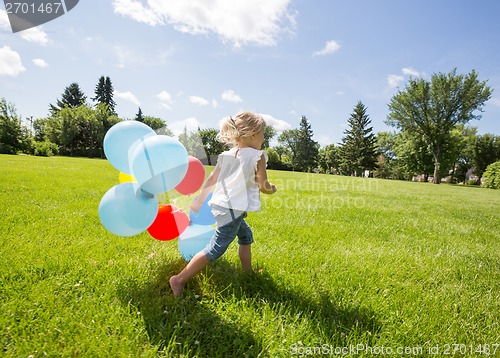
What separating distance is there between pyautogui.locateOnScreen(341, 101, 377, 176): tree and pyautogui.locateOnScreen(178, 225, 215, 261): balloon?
48.4 m

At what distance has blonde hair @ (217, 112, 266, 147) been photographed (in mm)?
2256

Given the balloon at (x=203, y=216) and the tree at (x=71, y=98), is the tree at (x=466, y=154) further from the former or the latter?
the tree at (x=71, y=98)

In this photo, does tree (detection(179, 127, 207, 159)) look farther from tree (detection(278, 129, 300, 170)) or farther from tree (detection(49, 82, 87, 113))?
tree (detection(49, 82, 87, 113))

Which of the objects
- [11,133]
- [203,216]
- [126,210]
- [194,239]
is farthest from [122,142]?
[11,133]

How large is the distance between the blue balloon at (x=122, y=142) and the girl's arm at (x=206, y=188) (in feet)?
2.16

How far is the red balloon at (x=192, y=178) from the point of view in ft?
8.38

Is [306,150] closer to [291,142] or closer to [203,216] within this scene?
[291,142]

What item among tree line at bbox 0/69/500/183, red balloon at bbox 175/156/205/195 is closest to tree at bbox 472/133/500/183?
tree line at bbox 0/69/500/183

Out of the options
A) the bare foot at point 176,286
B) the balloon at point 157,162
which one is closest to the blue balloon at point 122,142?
the balloon at point 157,162

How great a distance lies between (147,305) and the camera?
1.98m

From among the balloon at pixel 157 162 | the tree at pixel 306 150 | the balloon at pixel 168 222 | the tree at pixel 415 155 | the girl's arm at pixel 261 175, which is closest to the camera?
the balloon at pixel 157 162

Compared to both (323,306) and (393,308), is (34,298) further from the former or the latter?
(393,308)

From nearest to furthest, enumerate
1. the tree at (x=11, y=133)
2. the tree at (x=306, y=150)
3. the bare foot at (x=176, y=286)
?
the bare foot at (x=176, y=286) < the tree at (x=11, y=133) < the tree at (x=306, y=150)

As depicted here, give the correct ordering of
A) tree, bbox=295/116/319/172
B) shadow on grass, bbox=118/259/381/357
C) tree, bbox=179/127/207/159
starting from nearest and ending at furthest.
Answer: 1. shadow on grass, bbox=118/259/381/357
2. tree, bbox=179/127/207/159
3. tree, bbox=295/116/319/172
